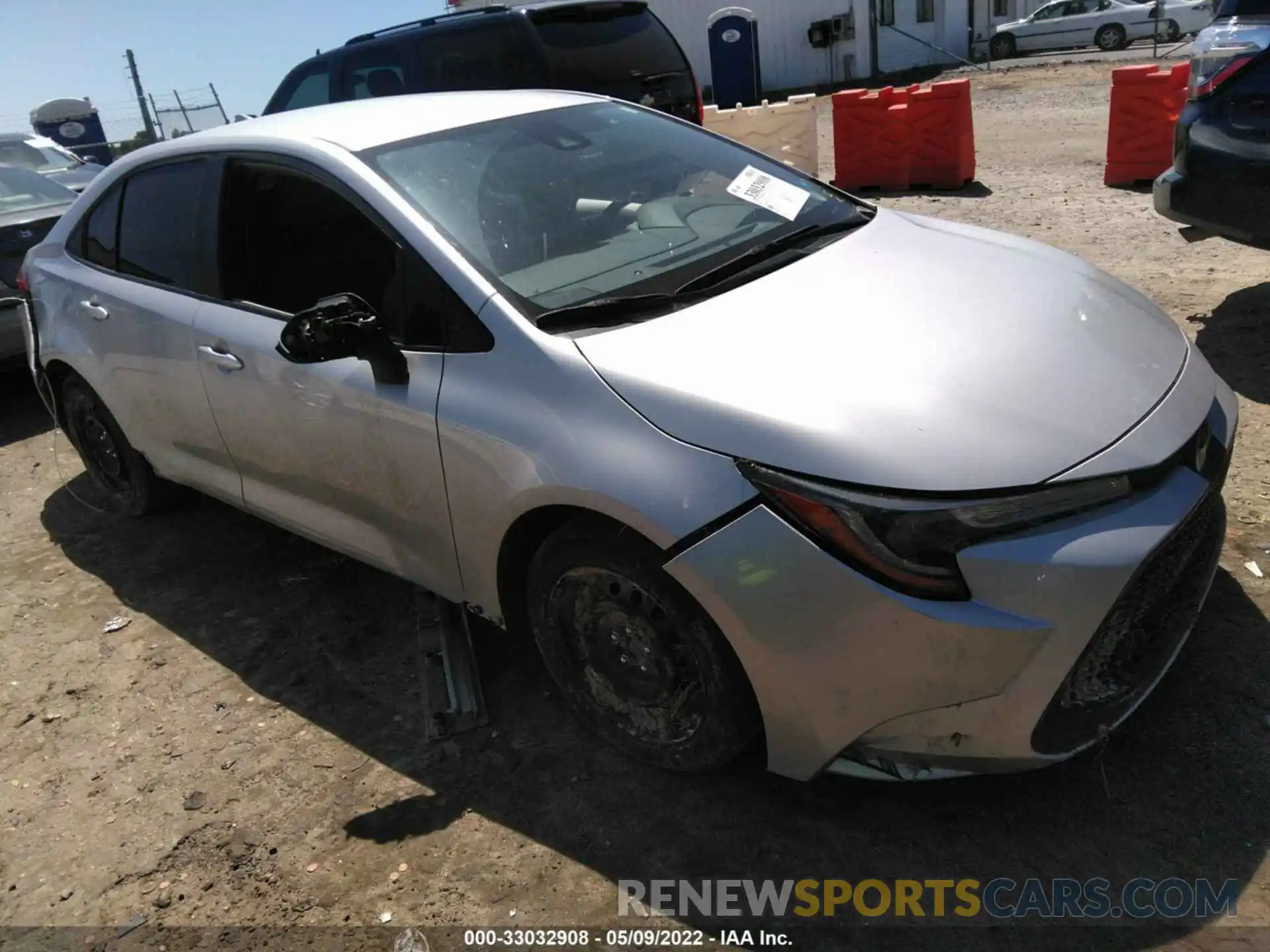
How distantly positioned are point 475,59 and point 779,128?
4.28 metres

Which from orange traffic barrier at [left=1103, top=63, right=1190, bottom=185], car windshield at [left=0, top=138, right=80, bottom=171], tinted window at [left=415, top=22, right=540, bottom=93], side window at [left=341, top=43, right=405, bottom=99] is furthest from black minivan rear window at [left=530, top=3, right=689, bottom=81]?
car windshield at [left=0, top=138, right=80, bottom=171]

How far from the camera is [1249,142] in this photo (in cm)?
443

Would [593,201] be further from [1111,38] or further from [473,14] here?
[1111,38]

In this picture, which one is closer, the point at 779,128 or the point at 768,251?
the point at 768,251

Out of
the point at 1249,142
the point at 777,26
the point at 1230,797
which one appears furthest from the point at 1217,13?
the point at 777,26

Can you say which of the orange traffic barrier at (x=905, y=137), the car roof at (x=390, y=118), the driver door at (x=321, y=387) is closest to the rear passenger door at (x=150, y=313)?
the driver door at (x=321, y=387)

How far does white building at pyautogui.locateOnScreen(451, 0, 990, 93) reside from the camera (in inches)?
1192

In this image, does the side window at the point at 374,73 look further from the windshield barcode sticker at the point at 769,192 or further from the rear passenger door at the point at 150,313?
the windshield barcode sticker at the point at 769,192

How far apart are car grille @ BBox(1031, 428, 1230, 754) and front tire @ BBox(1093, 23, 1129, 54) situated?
28.0 metres

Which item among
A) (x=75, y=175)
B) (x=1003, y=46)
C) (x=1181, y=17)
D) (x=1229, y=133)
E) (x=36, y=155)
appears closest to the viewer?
(x=1229, y=133)

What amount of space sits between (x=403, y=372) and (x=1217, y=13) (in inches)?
172

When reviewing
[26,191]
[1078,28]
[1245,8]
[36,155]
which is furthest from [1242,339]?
[1078,28]

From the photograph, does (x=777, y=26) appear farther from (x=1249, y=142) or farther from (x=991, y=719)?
(x=991, y=719)

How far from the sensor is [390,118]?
3379mm
